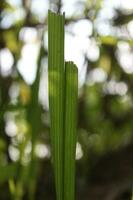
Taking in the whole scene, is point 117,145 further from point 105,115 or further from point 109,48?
point 109,48

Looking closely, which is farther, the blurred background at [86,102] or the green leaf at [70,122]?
the blurred background at [86,102]

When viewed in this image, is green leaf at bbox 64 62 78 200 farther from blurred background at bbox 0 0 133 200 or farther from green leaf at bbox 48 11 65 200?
blurred background at bbox 0 0 133 200

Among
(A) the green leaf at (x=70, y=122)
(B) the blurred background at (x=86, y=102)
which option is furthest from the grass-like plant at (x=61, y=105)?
(B) the blurred background at (x=86, y=102)

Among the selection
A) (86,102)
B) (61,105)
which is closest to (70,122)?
(61,105)

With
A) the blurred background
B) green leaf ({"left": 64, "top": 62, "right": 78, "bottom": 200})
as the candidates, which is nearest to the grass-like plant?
green leaf ({"left": 64, "top": 62, "right": 78, "bottom": 200})

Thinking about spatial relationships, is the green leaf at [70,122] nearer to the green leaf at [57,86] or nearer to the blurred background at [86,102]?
the green leaf at [57,86]
